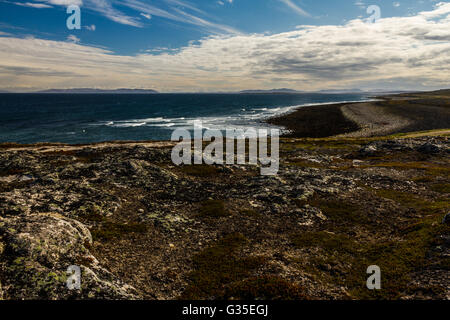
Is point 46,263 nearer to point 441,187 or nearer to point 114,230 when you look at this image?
point 114,230

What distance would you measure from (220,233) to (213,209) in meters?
4.67

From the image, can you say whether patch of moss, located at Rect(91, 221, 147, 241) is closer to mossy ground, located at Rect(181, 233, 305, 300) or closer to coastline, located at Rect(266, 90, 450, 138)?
mossy ground, located at Rect(181, 233, 305, 300)

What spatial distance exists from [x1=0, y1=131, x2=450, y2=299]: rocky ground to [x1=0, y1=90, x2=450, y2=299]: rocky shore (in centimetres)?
9

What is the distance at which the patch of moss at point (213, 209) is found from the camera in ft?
84.0

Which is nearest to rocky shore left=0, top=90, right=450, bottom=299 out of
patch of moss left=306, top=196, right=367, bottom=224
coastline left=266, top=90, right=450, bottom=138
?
patch of moss left=306, top=196, right=367, bottom=224

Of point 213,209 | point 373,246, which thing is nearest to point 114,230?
point 213,209

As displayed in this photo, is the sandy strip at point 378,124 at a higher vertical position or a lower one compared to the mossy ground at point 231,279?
higher

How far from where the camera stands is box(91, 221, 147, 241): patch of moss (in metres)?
19.9

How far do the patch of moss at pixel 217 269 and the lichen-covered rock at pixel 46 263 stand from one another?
372cm

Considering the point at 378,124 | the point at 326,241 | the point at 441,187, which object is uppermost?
the point at 378,124

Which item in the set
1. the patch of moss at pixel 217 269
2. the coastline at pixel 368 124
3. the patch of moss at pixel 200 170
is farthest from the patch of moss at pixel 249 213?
the coastline at pixel 368 124

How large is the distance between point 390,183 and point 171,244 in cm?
3126

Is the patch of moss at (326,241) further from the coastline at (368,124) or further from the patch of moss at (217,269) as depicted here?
the coastline at (368,124)

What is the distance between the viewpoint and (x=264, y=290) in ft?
45.1
